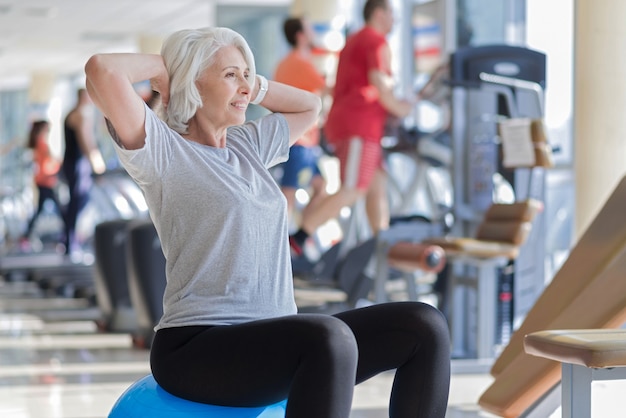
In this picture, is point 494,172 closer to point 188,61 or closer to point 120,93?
point 188,61

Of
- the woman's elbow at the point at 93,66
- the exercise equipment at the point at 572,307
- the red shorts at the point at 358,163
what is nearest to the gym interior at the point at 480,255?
the exercise equipment at the point at 572,307

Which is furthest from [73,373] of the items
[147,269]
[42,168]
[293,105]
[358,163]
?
[42,168]

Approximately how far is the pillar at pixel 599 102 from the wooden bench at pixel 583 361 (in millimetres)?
2923

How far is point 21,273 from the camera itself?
24.9 ft

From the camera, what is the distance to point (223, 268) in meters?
1.84

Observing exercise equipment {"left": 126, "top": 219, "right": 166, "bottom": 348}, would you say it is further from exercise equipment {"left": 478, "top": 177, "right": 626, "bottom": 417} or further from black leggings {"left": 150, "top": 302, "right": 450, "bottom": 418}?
black leggings {"left": 150, "top": 302, "right": 450, "bottom": 418}

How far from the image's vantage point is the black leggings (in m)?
1.66

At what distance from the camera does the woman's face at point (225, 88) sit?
196 cm

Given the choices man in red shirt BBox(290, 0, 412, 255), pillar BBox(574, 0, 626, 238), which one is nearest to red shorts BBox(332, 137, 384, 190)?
man in red shirt BBox(290, 0, 412, 255)

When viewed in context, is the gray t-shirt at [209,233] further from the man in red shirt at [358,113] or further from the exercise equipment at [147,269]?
the man in red shirt at [358,113]

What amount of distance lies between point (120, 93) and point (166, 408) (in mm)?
561

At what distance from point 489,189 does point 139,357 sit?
1720mm

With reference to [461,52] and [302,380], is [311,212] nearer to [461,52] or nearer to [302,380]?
[461,52]

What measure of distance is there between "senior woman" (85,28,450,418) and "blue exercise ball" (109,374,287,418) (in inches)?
0.8
